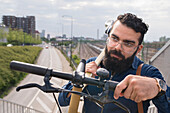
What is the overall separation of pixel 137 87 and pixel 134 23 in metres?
0.73

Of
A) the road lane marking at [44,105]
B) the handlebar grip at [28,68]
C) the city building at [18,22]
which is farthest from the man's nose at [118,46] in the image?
the city building at [18,22]

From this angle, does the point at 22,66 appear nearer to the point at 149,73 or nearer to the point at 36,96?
the point at 149,73

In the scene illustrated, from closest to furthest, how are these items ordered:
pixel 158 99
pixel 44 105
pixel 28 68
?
pixel 28 68 → pixel 158 99 → pixel 44 105

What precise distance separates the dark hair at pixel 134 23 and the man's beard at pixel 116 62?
24cm

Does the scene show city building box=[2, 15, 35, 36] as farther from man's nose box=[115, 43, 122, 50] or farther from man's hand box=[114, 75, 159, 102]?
man's hand box=[114, 75, 159, 102]

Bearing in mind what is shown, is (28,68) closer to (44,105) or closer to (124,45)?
(124,45)

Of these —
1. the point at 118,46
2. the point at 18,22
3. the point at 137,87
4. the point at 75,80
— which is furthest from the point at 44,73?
the point at 18,22

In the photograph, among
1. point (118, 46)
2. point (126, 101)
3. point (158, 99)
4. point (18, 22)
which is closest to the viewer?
point (158, 99)

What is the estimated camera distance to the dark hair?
157 centimetres

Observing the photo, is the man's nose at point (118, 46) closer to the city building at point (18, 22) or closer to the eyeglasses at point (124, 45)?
the eyeglasses at point (124, 45)

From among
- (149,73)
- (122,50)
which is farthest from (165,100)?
(122,50)

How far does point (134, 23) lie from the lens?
1.57 meters

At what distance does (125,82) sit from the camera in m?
1.09

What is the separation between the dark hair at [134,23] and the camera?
5.15ft
